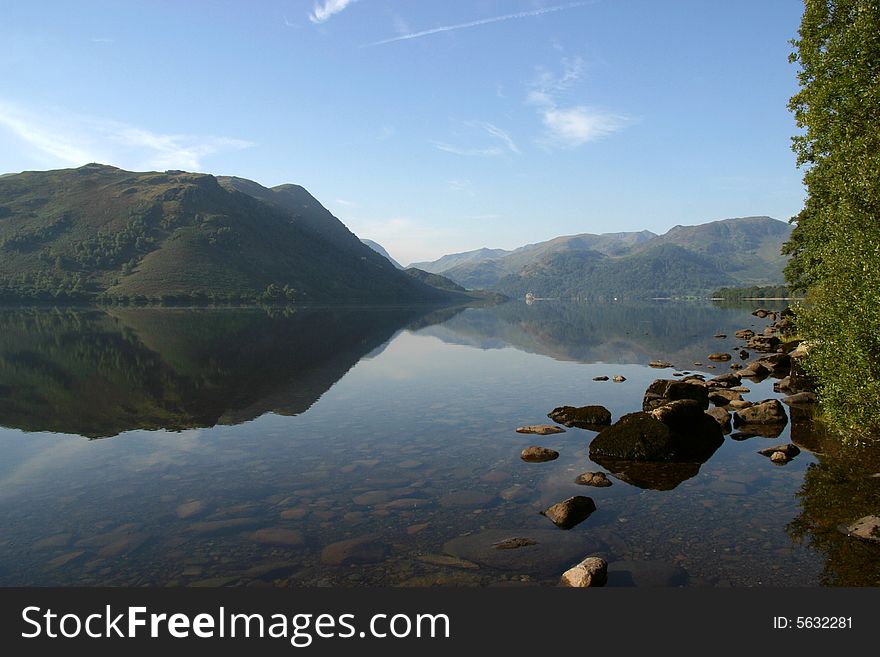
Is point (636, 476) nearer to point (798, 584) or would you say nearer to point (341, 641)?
point (798, 584)

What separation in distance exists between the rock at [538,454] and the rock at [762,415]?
12869mm

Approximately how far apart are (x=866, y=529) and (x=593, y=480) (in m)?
8.68

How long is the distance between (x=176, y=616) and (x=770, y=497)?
19.6 m

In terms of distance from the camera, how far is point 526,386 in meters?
47.3

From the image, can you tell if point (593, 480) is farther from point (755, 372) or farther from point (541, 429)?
point (755, 372)

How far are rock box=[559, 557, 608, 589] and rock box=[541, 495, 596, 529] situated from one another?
352 centimetres

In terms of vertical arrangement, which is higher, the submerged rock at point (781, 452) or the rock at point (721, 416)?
the rock at point (721, 416)

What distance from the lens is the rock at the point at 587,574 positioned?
13281 mm

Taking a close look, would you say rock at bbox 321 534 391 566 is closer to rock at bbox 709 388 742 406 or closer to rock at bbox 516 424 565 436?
rock at bbox 516 424 565 436

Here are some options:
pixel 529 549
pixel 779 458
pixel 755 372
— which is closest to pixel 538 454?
pixel 529 549

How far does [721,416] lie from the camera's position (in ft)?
101

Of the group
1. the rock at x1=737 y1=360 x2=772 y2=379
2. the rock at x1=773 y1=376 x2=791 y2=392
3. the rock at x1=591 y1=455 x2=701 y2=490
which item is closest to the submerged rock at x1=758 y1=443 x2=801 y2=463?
the rock at x1=591 y1=455 x2=701 y2=490

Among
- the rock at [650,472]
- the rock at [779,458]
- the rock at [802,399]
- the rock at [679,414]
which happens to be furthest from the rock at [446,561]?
the rock at [802,399]

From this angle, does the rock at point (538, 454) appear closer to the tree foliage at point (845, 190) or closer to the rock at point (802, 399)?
the tree foliage at point (845, 190)
